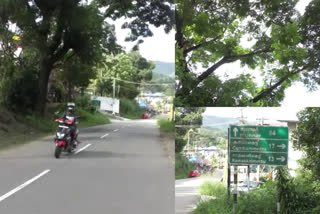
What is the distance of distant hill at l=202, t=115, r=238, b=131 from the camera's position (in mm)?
2334

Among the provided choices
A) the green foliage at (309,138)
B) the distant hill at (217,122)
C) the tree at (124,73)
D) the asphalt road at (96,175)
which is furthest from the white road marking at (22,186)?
the green foliage at (309,138)

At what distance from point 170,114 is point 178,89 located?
0.55 feet

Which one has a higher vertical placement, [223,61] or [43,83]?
[223,61]

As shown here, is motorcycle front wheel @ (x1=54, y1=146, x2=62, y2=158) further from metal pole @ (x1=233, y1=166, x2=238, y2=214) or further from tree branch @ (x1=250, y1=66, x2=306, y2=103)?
tree branch @ (x1=250, y1=66, x2=306, y2=103)

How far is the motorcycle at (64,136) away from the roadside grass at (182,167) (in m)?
0.59

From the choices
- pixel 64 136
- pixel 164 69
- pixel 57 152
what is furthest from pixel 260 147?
pixel 57 152

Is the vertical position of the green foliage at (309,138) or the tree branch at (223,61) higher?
the tree branch at (223,61)

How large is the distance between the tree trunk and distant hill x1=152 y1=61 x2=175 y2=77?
569 mm

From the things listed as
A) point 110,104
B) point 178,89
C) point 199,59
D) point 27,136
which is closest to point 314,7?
point 199,59

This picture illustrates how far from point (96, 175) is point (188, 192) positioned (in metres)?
0.57

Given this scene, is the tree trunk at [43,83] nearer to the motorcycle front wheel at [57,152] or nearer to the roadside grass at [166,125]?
the motorcycle front wheel at [57,152]

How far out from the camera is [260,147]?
7.35 feet

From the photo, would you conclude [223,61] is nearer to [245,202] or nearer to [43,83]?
[245,202]

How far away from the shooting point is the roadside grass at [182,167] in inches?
Answer: 96.7
